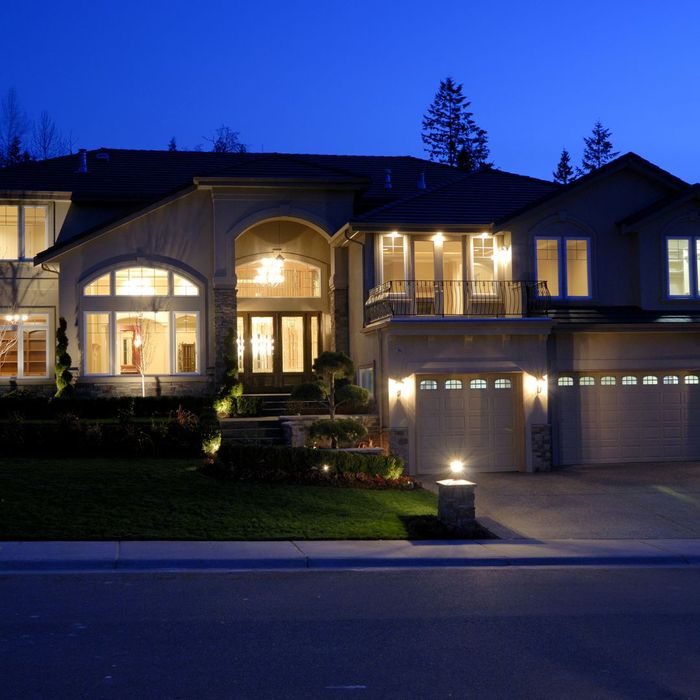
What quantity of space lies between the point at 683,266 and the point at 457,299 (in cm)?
596

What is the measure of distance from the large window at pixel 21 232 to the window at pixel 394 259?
9.79m

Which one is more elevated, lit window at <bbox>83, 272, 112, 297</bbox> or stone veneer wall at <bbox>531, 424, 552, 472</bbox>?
lit window at <bbox>83, 272, 112, 297</bbox>

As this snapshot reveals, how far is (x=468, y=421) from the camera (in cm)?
2158

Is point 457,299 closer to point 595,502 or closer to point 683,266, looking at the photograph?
point 683,266

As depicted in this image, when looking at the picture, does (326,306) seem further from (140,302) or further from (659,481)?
(659,481)

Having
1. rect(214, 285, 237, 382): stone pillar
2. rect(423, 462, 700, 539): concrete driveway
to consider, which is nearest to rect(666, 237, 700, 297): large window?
rect(423, 462, 700, 539): concrete driveway

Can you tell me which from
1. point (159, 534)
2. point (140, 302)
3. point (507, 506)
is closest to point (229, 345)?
point (140, 302)

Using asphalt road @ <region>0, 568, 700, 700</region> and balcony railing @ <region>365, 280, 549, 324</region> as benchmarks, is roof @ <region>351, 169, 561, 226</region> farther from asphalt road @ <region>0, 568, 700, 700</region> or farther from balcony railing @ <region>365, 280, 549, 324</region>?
asphalt road @ <region>0, 568, 700, 700</region>

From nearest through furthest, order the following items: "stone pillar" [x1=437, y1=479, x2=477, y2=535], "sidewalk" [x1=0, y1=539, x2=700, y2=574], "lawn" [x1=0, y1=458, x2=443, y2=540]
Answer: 1. "sidewalk" [x1=0, y1=539, x2=700, y2=574]
2. "lawn" [x1=0, y1=458, x2=443, y2=540]
3. "stone pillar" [x1=437, y1=479, x2=477, y2=535]

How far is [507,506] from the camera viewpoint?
1688 cm

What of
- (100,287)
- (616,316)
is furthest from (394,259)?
(100,287)

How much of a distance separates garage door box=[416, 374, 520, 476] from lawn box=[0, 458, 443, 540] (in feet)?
12.3

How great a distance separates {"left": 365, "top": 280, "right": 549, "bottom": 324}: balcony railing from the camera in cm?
2209

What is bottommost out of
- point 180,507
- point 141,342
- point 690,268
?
point 180,507
